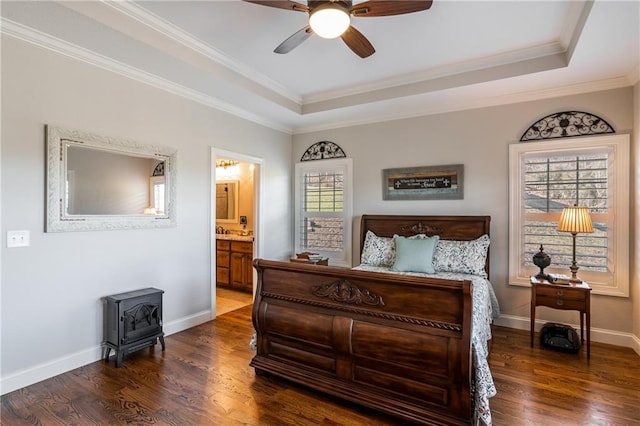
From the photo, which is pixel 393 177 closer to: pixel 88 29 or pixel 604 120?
pixel 604 120

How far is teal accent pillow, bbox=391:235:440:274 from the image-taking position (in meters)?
3.65

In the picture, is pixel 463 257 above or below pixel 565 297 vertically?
above

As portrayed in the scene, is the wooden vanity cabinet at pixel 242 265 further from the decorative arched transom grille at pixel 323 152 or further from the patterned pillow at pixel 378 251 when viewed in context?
Answer: the patterned pillow at pixel 378 251

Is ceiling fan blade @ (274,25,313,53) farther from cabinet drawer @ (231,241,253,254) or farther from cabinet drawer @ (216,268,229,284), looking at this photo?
cabinet drawer @ (216,268,229,284)

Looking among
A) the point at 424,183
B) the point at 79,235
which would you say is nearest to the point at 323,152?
the point at 424,183

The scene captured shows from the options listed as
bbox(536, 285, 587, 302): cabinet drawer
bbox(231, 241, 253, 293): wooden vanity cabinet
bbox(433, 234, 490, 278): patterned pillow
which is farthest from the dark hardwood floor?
bbox(231, 241, 253, 293): wooden vanity cabinet

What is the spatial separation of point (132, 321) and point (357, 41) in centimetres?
317

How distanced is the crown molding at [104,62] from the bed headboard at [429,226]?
240 cm

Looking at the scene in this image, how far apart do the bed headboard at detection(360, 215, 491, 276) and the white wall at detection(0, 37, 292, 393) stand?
7.36ft

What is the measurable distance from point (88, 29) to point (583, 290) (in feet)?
16.0

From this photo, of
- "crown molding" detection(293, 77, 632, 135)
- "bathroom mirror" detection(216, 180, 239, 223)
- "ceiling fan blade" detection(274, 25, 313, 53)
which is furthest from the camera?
"bathroom mirror" detection(216, 180, 239, 223)

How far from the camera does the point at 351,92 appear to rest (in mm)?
4258

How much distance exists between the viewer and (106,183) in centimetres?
313

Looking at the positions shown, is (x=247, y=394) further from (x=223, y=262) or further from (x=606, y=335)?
(x=606, y=335)
